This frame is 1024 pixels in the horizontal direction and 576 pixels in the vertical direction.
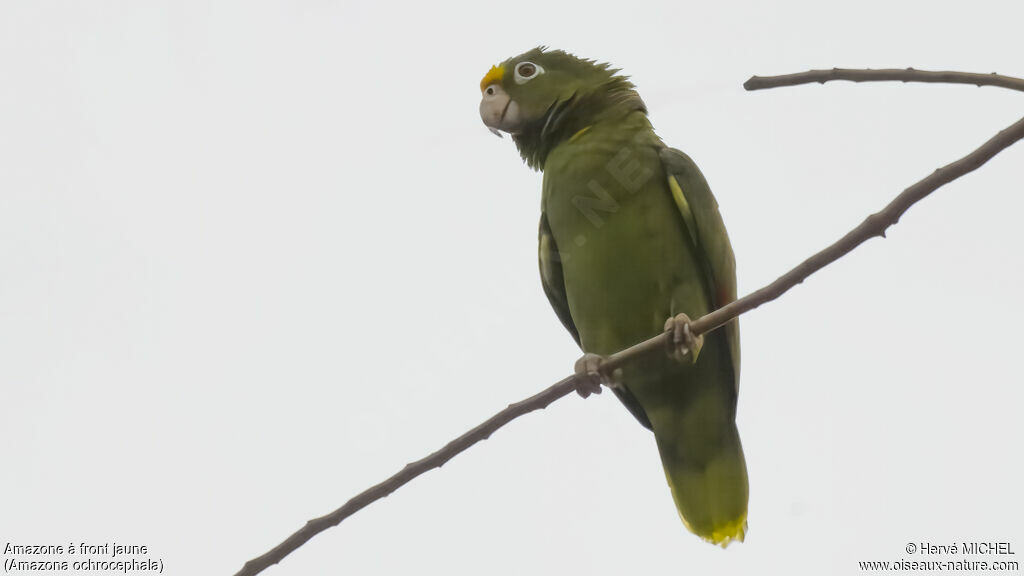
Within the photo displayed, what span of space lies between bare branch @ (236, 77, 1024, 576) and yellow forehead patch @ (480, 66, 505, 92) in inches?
64.6

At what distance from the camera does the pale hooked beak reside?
3.47 metres

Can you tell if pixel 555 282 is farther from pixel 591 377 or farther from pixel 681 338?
pixel 681 338

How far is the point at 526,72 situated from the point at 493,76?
129 mm

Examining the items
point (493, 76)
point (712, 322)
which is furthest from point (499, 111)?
point (712, 322)

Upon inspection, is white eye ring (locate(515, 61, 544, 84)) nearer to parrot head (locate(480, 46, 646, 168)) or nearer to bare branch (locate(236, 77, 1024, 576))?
parrot head (locate(480, 46, 646, 168))

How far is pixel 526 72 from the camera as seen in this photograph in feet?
11.5

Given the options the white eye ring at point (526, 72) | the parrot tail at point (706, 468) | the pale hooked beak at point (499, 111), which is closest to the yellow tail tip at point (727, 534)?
→ the parrot tail at point (706, 468)

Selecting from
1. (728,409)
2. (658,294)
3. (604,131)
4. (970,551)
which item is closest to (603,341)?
(658,294)

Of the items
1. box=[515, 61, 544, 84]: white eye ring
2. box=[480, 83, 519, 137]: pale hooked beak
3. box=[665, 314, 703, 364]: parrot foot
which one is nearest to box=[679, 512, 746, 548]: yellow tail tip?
box=[665, 314, 703, 364]: parrot foot

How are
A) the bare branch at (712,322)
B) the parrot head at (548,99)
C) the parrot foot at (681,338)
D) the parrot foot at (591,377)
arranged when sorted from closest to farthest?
the bare branch at (712,322)
the parrot foot at (681,338)
the parrot foot at (591,377)
the parrot head at (548,99)

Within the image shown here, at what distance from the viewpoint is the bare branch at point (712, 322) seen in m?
1.73

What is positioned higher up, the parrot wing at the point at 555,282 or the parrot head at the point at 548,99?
the parrot head at the point at 548,99

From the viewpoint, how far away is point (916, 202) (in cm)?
179

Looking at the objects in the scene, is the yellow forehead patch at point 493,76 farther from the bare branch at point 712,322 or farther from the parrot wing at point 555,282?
the bare branch at point 712,322
